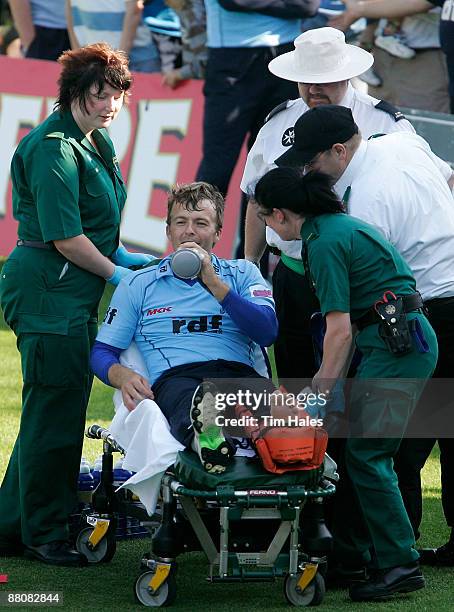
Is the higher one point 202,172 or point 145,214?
point 202,172

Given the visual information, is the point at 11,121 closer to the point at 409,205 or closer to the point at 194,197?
the point at 194,197

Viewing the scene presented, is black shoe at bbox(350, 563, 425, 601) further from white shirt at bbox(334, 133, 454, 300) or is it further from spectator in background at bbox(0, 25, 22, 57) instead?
spectator in background at bbox(0, 25, 22, 57)

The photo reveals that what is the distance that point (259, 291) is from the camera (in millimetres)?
5508

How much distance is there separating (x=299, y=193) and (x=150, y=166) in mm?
6225

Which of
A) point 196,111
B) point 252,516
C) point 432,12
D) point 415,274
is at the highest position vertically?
point 415,274

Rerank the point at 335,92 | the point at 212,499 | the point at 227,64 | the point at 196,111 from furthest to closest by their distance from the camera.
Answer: the point at 196,111
the point at 227,64
the point at 335,92
the point at 212,499

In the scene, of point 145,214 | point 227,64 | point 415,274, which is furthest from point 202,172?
point 415,274

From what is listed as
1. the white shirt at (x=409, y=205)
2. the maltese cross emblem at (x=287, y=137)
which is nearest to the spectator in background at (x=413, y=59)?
the maltese cross emblem at (x=287, y=137)

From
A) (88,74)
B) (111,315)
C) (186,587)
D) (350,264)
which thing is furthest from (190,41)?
(186,587)

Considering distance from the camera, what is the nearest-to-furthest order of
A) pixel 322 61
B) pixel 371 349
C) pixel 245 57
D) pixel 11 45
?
pixel 371 349 < pixel 322 61 < pixel 245 57 < pixel 11 45

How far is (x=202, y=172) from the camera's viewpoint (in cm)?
963

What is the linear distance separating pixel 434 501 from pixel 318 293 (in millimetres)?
1973

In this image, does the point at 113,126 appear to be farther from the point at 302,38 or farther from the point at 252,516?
the point at 252,516

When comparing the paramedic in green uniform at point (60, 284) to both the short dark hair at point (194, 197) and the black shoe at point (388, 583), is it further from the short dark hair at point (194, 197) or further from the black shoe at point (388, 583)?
the black shoe at point (388, 583)
